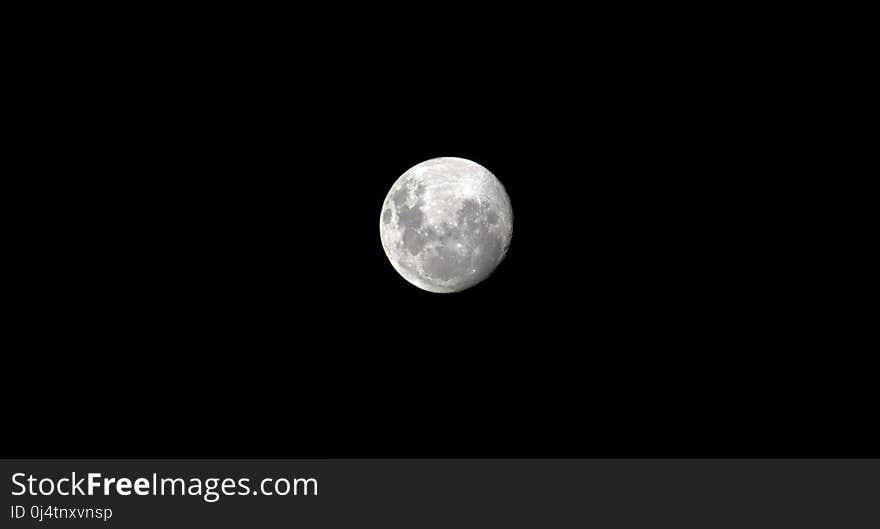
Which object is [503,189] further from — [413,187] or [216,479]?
[216,479]

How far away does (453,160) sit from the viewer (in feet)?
18.1

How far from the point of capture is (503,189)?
18.4 ft

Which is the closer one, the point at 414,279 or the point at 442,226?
the point at 442,226

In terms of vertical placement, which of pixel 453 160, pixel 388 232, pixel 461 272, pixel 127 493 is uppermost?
pixel 453 160

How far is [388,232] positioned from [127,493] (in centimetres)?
270

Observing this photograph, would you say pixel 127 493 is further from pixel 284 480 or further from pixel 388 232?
pixel 388 232

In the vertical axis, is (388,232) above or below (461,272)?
above

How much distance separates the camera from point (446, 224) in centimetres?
512

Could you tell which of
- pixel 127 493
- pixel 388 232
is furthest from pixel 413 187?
pixel 127 493

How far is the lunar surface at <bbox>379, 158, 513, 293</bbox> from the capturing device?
5152 millimetres

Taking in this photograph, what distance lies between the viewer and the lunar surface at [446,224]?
5.15 meters

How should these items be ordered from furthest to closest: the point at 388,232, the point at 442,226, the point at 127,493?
the point at 388,232
the point at 442,226
the point at 127,493

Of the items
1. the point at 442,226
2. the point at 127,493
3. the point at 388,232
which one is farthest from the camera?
the point at 388,232

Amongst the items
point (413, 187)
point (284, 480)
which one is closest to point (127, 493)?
point (284, 480)
